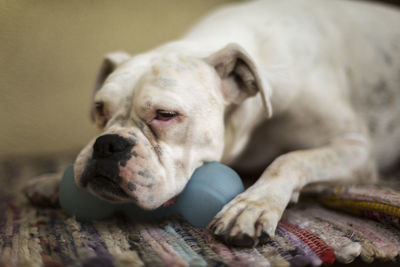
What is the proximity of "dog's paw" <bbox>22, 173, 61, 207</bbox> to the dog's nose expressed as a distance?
409mm

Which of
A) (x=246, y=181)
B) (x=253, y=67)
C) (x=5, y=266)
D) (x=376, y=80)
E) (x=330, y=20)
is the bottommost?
(x=246, y=181)

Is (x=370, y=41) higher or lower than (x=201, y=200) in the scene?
higher

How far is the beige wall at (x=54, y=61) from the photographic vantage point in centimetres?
254

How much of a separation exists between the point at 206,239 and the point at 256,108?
2.12 feet

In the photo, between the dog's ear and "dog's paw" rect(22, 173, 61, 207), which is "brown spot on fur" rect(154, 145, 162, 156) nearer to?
the dog's ear

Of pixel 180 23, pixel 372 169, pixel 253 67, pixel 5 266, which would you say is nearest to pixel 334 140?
pixel 372 169

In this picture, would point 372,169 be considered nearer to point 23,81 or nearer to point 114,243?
point 114,243

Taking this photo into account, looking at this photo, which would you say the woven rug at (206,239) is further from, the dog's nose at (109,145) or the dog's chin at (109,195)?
the dog's nose at (109,145)

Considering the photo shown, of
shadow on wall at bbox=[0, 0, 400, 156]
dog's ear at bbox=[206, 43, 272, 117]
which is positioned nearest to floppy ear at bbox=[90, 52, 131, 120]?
dog's ear at bbox=[206, 43, 272, 117]

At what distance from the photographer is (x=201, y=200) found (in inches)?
44.1

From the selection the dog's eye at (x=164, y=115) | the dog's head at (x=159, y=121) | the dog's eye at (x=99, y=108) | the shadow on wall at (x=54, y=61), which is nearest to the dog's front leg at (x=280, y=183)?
the dog's head at (x=159, y=121)

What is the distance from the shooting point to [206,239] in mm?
1024

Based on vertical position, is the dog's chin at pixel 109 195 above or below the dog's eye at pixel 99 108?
below

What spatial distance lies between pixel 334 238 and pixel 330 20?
1.20m
